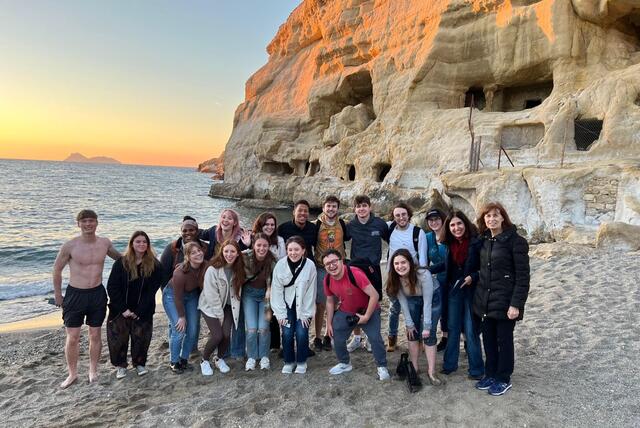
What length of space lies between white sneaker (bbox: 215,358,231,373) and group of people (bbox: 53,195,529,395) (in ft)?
0.09

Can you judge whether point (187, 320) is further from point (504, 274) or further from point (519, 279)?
point (519, 279)

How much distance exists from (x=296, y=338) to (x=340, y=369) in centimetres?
63

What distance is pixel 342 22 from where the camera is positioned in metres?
33.2

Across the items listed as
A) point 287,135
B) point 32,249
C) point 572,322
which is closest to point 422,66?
point 287,135

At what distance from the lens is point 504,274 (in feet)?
12.1

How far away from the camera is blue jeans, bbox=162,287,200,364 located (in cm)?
485

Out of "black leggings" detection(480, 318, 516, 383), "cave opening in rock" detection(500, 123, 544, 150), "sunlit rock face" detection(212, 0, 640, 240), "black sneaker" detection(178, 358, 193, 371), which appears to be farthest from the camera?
"cave opening in rock" detection(500, 123, 544, 150)

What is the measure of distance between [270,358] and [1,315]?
25.8ft

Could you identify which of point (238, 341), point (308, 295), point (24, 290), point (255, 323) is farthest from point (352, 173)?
point (308, 295)

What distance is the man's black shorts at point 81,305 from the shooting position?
456cm

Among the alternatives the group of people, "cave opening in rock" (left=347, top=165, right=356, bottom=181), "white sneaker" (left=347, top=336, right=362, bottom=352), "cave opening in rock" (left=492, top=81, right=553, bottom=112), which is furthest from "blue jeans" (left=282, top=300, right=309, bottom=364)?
"cave opening in rock" (left=347, top=165, right=356, bottom=181)

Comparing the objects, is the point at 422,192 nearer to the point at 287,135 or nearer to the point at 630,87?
the point at 630,87

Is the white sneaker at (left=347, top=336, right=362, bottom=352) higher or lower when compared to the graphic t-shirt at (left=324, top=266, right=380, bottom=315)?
lower

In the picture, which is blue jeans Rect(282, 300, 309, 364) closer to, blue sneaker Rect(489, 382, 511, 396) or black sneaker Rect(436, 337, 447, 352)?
black sneaker Rect(436, 337, 447, 352)
